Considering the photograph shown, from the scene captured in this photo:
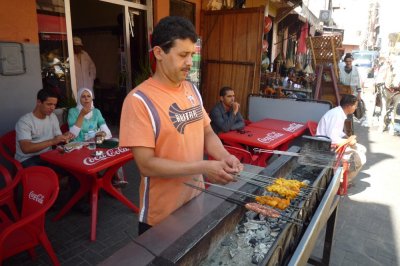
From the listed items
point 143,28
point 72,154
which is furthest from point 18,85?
point 143,28

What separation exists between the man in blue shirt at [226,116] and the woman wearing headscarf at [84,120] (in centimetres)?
168

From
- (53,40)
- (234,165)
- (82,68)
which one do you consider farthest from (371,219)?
(82,68)

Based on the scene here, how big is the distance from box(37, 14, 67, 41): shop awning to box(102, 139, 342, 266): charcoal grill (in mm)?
3928

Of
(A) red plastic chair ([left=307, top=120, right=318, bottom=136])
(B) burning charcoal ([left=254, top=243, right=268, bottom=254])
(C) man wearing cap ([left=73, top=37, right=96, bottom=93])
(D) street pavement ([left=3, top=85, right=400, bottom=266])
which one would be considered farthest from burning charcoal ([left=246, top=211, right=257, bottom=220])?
(C) man wearing cap ([left=73, top=37, right=96, bottom=93])

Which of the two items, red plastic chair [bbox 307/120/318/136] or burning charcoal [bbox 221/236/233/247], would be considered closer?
burning charcoal [bbox 221/236/233/247]

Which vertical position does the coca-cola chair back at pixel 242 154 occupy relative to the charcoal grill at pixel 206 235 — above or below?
below

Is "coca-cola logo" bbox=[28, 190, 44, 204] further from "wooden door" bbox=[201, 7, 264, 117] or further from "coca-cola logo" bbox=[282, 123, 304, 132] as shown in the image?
Answer: "wooden door" bbox=[201, 7, 264, 117]

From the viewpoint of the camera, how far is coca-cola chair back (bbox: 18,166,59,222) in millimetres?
2395

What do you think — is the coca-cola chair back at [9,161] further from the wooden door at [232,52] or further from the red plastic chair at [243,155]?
the wooden door at [232,52]

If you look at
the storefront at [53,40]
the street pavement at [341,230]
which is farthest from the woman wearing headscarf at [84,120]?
the street pavement at [341,230]

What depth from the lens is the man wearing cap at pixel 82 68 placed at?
21.7ft

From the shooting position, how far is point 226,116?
4754 millimetres

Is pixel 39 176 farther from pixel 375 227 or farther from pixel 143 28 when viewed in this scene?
pixel 143 28

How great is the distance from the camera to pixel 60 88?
15.8 ft
